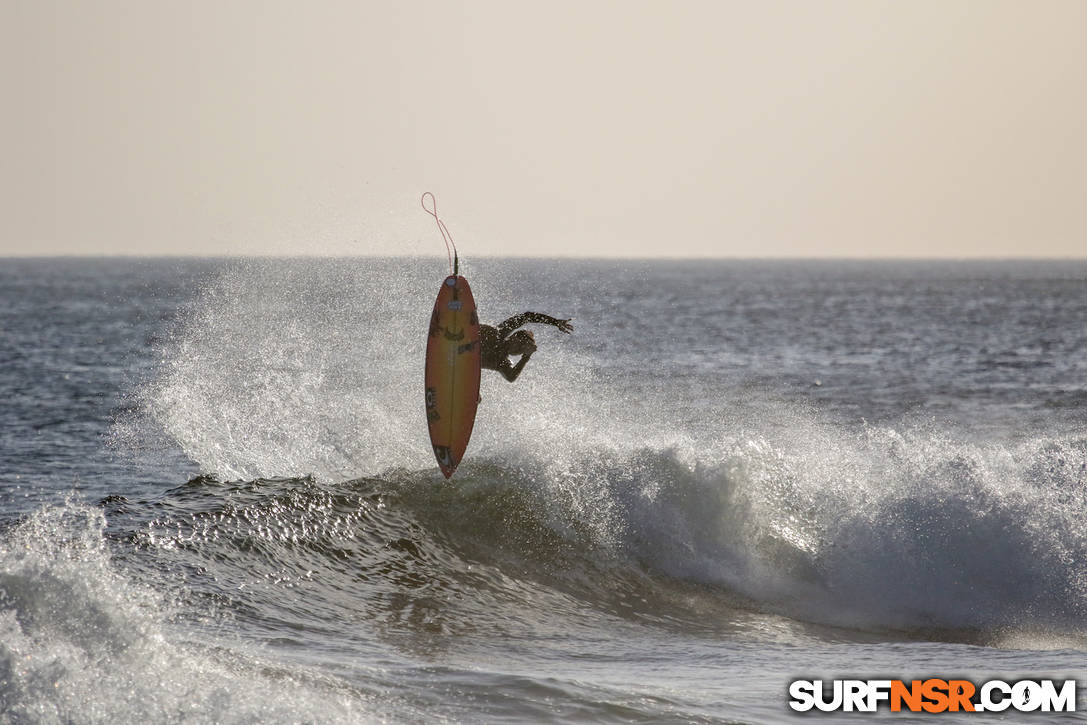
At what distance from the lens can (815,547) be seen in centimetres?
1254

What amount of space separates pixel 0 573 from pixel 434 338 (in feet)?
19.1

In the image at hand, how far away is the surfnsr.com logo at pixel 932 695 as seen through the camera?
26.8 feet

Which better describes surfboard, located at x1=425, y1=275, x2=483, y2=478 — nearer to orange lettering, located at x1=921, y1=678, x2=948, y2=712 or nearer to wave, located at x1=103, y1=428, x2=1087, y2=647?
wave, located at x1=103, y1=428, x2=1087, y2=647

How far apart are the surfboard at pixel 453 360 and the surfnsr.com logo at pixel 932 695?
534 cm

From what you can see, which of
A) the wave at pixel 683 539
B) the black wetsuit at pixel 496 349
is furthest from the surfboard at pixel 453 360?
the wave at pixel 683 539

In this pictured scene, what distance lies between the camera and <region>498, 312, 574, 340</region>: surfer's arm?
11.9 m

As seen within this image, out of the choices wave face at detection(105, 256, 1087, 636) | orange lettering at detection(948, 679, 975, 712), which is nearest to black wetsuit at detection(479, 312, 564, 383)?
wave face at detection(105, 256, 1087, 636)

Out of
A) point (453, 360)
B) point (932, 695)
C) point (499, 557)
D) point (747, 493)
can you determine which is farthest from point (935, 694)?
point (453, 360)

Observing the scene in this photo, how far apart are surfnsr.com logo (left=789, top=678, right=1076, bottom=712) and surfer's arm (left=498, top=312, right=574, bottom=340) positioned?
464cm

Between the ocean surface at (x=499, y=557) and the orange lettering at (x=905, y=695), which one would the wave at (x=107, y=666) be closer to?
the ocean surface at (x=499, y=557)

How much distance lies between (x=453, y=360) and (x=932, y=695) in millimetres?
6285

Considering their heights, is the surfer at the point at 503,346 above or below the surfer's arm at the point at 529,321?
below

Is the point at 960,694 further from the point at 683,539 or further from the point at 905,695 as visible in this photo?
the point at 683,539

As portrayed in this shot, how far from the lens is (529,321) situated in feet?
→ 38.3
